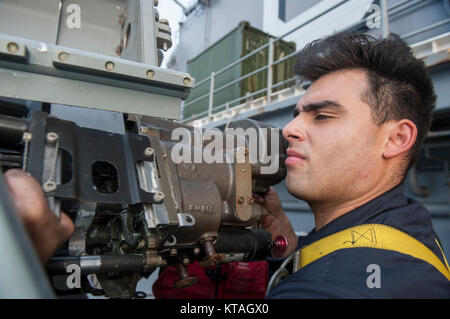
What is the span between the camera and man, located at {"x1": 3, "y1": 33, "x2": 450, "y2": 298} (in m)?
0.88

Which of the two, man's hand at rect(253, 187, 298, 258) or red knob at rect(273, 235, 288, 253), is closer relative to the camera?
red knob at rect(273, 235, 288, 253)

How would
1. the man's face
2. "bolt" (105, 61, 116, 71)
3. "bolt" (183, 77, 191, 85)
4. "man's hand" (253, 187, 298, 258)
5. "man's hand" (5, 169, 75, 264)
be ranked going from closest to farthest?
"man's hand" (5, 169, 75, 264) < "bolt" (105, 61, 116, 71) < "bolt" (183, 77, 191, 85) < the man's face < "man's hand" (253, 187, 298, 258)

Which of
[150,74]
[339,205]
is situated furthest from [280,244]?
[150,74]

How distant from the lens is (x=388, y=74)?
125 cm

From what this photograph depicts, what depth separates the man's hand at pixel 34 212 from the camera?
1.93 feet

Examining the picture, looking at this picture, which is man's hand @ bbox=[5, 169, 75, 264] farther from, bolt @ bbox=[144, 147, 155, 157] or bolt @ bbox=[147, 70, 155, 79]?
bolt @ bbox=[147, 70, 155, 79]

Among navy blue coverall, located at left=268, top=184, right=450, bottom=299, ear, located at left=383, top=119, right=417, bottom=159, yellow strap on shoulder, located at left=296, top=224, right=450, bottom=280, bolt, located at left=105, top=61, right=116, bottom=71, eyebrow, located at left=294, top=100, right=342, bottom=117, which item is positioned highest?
eyebrow, located at left=294, top=100, right=342, bottom=117

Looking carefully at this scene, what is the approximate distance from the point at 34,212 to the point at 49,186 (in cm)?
11

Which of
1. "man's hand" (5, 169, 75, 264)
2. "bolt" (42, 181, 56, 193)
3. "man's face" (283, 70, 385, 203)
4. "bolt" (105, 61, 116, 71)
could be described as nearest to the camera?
"man's hand" (5, 169, 75, 264)

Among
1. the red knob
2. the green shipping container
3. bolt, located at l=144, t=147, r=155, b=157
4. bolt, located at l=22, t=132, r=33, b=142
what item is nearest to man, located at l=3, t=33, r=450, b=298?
the red knob

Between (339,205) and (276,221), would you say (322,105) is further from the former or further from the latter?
(276,221)

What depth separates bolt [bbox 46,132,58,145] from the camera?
0.74m

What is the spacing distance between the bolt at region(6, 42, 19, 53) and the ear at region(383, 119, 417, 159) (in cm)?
121

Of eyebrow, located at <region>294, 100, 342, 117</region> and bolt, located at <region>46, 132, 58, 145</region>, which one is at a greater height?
eyebrow, located at <region>294, 100, 342, 117</region>
